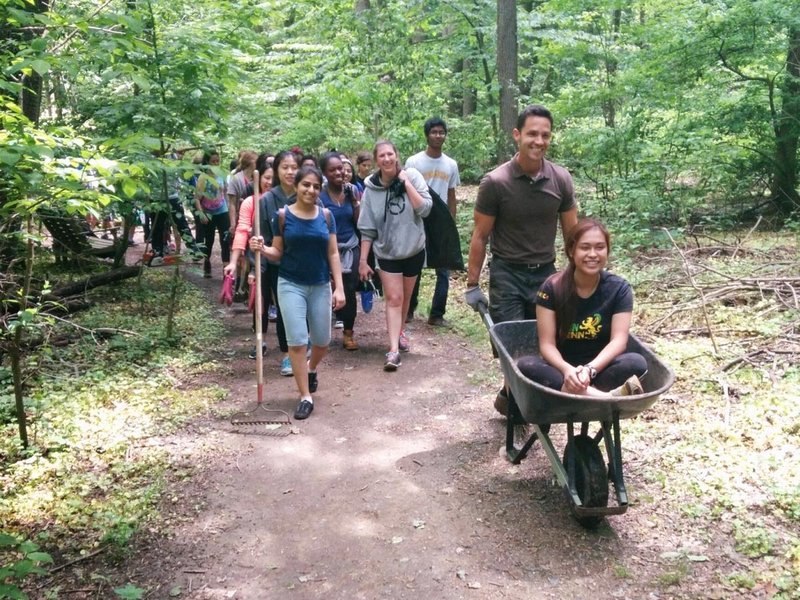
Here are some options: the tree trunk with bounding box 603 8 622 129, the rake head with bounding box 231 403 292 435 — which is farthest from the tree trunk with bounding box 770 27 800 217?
the rake head with bounding box 231 403 292 435

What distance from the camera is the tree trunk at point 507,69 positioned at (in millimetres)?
11016

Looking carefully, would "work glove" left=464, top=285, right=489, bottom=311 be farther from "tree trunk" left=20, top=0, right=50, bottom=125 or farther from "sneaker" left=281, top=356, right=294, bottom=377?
"tree trunk" left=20, top=0, right=50, bottom=125

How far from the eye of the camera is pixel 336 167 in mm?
6816

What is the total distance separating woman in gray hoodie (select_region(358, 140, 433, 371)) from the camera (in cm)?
665

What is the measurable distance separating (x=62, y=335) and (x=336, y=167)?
343 cm

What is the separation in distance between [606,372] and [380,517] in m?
1.59

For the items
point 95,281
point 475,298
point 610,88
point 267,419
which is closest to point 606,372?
point 475,298

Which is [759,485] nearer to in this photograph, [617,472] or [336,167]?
[617,472]

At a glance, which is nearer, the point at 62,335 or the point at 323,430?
the point at 323,430

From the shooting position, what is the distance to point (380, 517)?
4.04m

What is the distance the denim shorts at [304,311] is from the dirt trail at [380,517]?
68 cm

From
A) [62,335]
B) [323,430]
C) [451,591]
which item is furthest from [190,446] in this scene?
[62,335]

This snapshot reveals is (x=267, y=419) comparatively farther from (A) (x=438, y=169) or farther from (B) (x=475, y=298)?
(A) (x=438, y=169)

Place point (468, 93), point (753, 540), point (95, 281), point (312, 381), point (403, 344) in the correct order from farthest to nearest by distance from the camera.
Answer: point (468, 93), point (95, 281), point (403, 344), point (312, 381), point (753, 540)
